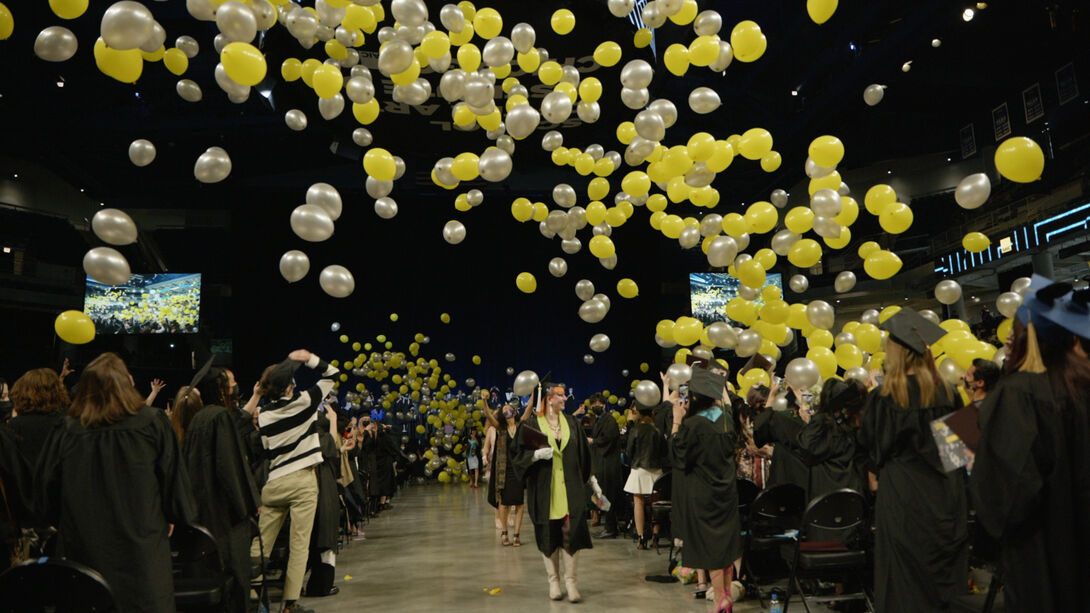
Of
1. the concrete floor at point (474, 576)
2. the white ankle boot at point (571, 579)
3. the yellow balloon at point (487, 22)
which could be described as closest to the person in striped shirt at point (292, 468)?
the concrete floor at point (474, 576)

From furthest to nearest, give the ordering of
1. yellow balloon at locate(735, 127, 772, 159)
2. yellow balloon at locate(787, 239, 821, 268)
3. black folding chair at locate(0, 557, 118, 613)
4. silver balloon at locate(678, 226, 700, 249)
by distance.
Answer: silver balloon at locate(678, 226, 700, 249) → yellow balloon at locate(787, 239, 821, 268) → yellow balloon at locate(735, 127, 772, 159) → black folding chair at locate(0, 557, 118, 613)

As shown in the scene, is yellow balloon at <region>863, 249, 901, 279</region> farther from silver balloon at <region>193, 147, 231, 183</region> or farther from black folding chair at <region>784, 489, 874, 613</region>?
silver balloon at <region>193, 147, 231, 183</region>

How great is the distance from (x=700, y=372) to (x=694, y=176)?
69.6 inches

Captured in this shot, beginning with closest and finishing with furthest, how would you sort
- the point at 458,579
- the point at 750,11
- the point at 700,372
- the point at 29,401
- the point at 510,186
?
1. the point at 29,401
2. the point at 700,372
3. the point at 458,579
4. the point at 750,11
5. the point at 510,186

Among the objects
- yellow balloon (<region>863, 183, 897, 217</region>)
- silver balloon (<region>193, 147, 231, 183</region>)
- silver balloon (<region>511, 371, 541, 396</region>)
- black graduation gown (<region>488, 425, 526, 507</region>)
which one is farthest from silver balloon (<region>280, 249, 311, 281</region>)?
yellow balloon (<region>863, 183, 897, 217</region>)

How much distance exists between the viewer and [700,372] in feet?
16.3

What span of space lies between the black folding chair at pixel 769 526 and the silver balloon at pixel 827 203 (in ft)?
7.03

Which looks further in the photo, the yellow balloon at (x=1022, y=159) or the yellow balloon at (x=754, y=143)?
the yellow balloon at (x=754, y=143)

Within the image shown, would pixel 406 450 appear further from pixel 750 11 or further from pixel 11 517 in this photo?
pixel 11 517

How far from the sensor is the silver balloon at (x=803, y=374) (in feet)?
17.5

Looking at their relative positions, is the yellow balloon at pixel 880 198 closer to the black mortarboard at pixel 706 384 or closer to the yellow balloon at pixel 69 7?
the black mortarboard at pixel 706 384

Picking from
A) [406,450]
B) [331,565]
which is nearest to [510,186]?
[406,450]

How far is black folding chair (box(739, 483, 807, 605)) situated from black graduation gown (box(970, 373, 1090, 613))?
2.39 metres

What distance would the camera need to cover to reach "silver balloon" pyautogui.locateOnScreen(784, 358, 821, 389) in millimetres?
5320
